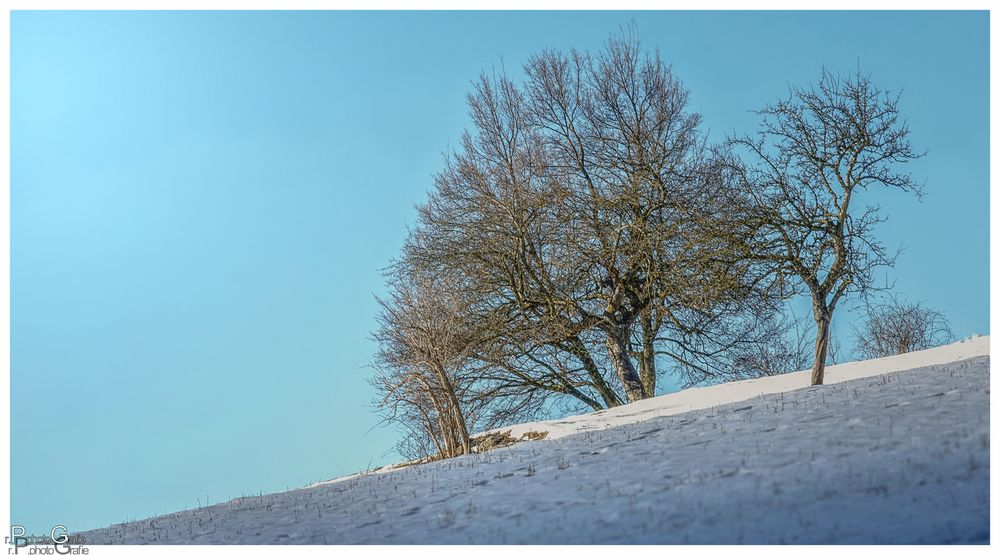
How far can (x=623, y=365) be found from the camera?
23.4 m

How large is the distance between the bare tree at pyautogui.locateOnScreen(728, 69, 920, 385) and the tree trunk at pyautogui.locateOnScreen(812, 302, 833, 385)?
0.06 feet

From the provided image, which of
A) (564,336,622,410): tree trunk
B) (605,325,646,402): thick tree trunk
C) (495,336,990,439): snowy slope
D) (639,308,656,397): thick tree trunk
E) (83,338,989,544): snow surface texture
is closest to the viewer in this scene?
(83,338,989,544): snow surface texture

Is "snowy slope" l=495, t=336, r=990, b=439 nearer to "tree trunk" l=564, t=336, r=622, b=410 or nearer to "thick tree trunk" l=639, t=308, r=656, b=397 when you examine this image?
"thick tree trunk" l=639, t=308, r=656, b=397

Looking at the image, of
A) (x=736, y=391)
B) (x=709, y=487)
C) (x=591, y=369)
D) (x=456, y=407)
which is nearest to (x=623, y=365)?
(x=591, y=369)

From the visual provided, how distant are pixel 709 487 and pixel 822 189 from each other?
10.3m

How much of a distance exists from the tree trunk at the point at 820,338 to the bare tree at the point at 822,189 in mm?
17

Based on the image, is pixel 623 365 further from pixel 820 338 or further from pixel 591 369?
pixel 820 338

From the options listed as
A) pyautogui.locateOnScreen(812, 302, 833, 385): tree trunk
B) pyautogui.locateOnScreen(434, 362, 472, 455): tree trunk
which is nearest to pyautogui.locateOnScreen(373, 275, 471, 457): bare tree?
pyautogui.locateOnScreen(434, 362, 472, 455): tree trunk

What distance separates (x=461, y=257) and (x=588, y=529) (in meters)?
16.0

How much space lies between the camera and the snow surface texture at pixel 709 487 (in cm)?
774

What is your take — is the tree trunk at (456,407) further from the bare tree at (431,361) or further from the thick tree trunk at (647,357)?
the thick tree trunk at (647,357)

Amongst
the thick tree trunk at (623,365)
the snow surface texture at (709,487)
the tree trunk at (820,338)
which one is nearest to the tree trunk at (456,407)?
the snow surface texture at (709,487)

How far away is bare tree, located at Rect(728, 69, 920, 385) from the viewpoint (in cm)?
1742
